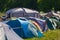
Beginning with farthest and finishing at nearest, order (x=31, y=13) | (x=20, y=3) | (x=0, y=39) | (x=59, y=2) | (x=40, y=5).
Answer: (x=20, y=3) → (x=40, y=5) → (x=59, y=2) → (x=31, y=13) → (x=0, y=39)

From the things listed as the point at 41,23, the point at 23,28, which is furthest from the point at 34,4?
the point at 23,28

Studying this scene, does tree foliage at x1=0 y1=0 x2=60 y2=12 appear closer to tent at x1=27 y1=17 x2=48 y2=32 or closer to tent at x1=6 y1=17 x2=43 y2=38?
tent at x1=27 y1=17 x2=48 y2=32

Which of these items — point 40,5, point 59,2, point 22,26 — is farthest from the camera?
point 40,5

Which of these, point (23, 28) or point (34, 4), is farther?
point (34, 4)

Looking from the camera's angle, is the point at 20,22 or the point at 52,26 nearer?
the point at 20,22

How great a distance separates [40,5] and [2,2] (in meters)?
15.4

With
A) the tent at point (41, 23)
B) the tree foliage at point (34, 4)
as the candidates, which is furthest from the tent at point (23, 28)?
the tree foliage at point (34, 4)

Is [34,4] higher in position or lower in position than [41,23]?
lower

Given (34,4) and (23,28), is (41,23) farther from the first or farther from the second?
(34,4)

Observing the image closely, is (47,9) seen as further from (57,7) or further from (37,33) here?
(37,33)

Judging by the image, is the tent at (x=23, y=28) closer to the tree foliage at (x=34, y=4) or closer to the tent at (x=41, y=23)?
the tent at (x=41, y=23)

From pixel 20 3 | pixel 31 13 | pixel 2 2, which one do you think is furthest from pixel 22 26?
pixel 2 2

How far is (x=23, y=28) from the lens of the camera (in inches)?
558

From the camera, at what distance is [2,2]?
65.2 m
